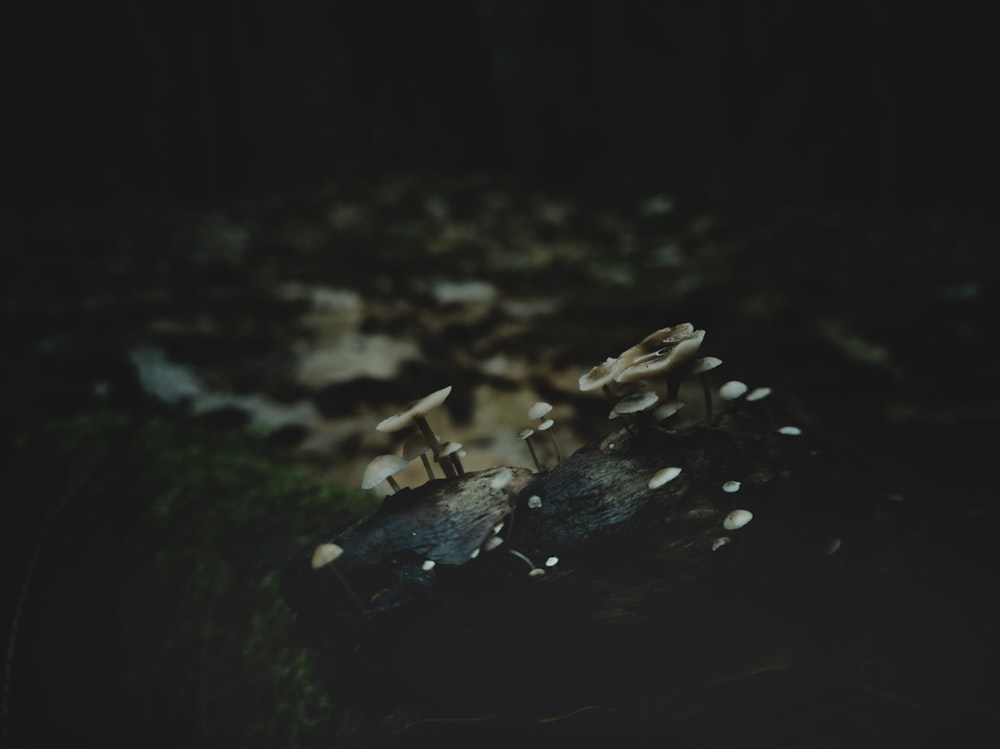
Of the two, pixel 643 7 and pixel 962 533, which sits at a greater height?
pixel 643 7

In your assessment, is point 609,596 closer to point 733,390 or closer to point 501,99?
point 733,390

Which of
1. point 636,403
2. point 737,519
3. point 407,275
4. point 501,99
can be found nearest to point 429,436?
point 636,403

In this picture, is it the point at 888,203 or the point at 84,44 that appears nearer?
the point at 888,203

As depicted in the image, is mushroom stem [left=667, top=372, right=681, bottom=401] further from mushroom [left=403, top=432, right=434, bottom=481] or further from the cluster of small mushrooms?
mushroom [left=403, top=432, right=434, bottom=481]

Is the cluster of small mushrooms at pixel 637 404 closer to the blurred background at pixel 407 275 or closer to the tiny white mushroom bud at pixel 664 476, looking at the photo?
the tiny white mushroom bud at pixel 664 476

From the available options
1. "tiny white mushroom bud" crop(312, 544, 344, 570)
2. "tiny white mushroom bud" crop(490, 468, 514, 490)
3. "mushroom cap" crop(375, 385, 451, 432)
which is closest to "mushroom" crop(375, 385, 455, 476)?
"mushroom cap" crop(375, 385, 451, 432)

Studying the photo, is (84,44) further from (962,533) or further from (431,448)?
(962,533)

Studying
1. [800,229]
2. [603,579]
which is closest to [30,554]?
[603,579]
